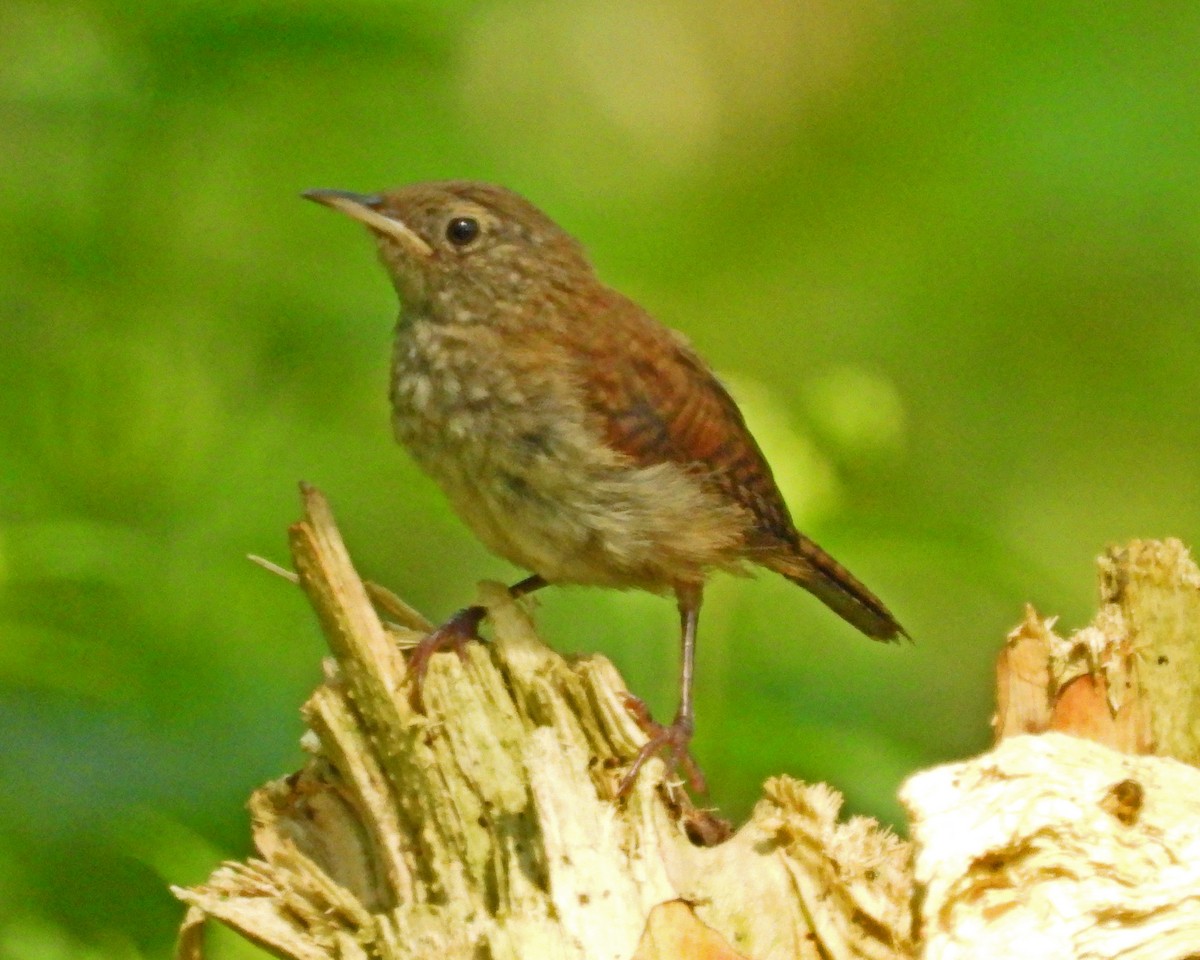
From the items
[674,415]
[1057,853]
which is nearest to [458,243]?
[674,415]

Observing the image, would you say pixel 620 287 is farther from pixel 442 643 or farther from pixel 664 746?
pixel 664 746

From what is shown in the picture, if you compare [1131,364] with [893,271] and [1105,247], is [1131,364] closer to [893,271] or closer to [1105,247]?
[1105,247]

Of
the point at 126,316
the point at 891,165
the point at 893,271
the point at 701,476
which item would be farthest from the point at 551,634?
the point at 891,165

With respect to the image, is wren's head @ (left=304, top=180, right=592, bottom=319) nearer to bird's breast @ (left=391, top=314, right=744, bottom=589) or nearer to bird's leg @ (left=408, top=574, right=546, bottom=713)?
bird's breast @ (left=391, top=314, right=744, bottom=589)

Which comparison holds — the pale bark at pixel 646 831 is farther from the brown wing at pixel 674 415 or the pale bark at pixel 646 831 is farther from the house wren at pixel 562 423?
the brown wing at pixel 674 415

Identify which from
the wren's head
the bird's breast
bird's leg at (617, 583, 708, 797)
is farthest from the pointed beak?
bird's leg at (617, 583, 708, 797)

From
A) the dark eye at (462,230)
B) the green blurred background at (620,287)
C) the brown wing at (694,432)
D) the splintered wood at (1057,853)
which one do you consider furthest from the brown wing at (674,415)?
→ the splintered wood at (1057,853)
